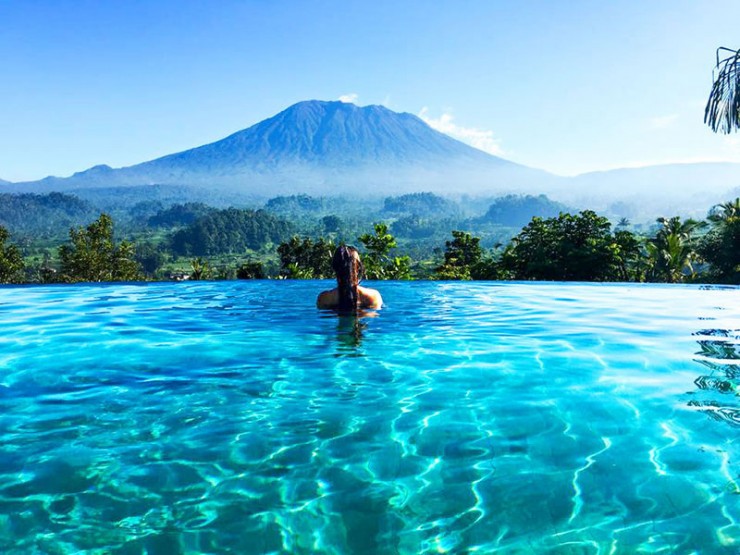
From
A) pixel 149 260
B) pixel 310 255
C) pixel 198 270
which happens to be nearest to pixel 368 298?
pixel 198 270

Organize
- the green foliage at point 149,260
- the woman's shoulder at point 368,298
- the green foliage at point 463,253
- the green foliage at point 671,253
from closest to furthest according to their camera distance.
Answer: the woman's shoulder at point 368,298, the green foliage at point 671,253, the green foliage at point 463,253, the green foliage at point 149,260

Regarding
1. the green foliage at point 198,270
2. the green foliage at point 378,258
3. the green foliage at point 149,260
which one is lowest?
the green foliage at point 149,260

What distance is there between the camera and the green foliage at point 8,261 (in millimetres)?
44781

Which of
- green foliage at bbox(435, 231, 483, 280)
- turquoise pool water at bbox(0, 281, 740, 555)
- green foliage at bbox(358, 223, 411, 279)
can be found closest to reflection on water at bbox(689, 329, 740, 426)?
turquoise pool water at bbox(0, 281, 740, 555)

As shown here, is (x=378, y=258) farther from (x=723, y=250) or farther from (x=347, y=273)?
(x=347, y=273)

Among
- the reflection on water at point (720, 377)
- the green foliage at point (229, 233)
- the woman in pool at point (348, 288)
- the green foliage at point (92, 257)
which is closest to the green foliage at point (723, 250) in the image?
the reflection on water at point (720, 377)

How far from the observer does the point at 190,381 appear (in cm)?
546

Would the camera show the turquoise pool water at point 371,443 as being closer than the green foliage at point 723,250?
Yes

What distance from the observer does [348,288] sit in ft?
31.5

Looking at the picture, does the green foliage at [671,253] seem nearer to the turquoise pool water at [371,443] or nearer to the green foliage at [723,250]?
the green foliage at [723,250]

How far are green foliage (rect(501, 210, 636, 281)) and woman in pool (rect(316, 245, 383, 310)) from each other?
915 inches

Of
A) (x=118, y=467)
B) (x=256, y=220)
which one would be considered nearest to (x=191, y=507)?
(x=118, y=467)

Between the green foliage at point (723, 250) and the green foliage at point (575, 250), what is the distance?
665 cm

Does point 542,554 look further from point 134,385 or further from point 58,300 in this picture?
point 58,300
